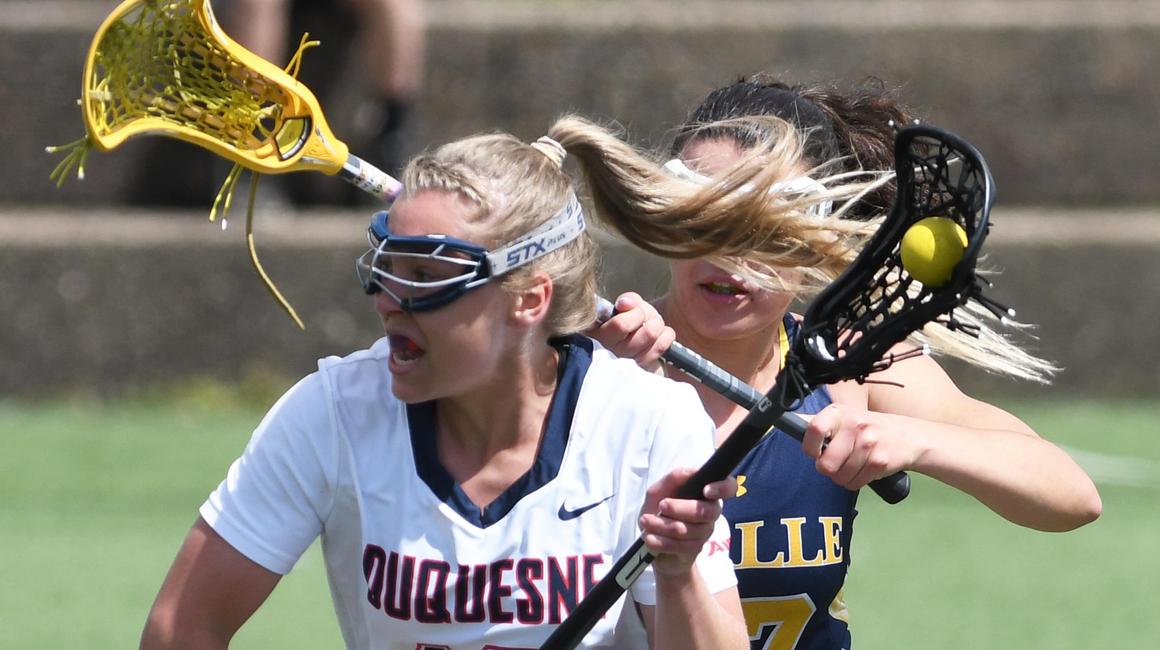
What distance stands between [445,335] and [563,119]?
67 centimetres

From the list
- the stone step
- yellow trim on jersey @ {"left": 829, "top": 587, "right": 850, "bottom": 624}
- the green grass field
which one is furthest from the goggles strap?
the stone step

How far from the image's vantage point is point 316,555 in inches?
240

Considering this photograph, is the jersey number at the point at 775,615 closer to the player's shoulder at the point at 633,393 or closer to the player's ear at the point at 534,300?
the player's shoulder at the point at 633,393

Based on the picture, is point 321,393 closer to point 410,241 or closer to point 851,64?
point 410,241

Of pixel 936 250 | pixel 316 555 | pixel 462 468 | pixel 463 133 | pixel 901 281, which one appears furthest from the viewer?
pixel 463 133

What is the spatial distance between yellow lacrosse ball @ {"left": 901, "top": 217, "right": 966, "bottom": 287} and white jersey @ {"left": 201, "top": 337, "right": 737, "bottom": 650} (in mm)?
534

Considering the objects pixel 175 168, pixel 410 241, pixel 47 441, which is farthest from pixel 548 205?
pixel 175 168

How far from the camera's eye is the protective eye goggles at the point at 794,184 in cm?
318

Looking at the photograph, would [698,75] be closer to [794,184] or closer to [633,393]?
[794,184]

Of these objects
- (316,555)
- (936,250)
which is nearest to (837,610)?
(936,250)

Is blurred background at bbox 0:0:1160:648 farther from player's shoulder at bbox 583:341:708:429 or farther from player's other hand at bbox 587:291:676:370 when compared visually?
player's shoulder at bbox 583:341:708:429

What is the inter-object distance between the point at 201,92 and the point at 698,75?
6.14 metres

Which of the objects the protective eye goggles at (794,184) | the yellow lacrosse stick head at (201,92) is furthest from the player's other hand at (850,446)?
the yellow lacrosse stick head at (201,92)

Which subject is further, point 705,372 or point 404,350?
point 705,372
